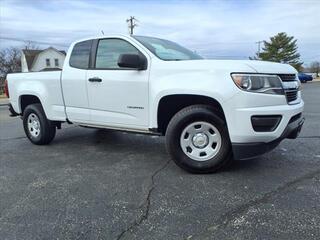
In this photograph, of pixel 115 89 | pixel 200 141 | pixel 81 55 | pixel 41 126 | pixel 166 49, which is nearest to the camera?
pixel 200 141

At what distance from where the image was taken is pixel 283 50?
65812 millimetres

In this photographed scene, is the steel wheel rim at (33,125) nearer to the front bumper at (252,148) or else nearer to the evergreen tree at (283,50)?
the front bumper at (252,148)

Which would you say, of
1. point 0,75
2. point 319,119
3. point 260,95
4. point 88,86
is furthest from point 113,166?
point 0,75

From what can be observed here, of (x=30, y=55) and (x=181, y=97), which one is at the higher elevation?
(x=181, y=97)

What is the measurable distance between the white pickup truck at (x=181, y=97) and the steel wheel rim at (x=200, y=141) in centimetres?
1

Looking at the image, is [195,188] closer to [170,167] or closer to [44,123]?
[170,167]

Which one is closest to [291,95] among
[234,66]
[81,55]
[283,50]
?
[234,66]

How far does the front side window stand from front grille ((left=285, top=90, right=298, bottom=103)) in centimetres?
214

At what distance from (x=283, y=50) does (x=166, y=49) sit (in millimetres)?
64959

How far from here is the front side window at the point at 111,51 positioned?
543cm

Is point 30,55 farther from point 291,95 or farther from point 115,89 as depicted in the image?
point 291,95

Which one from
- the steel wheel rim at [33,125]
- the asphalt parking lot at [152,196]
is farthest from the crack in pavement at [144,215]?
A: the steel wheel rim at [33,125]

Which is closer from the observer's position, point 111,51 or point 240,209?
point 240,209

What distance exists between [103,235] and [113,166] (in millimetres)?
2107
